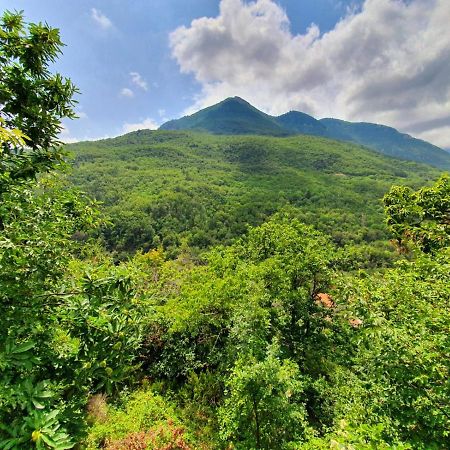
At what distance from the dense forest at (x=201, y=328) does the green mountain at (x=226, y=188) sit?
1317 inches

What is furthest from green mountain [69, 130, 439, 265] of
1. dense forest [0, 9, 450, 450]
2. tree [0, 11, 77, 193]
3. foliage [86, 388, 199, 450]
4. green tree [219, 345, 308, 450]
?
tree [0, 11, 77, 193]

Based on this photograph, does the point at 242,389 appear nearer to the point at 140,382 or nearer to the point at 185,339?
the point at 185,339

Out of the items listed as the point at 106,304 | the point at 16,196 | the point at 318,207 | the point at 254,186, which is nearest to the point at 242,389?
the point at 106,304

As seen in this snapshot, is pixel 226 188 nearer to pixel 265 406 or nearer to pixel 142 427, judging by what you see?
pixel 142 427

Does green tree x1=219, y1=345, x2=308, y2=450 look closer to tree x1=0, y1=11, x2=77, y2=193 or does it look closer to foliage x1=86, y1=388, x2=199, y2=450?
foliage x1=86, y1=388, x2=199, y2=450

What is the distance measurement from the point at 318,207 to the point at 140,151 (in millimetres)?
115397

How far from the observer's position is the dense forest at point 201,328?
Answer: 253 cm

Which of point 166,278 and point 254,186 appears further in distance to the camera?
point 254,186

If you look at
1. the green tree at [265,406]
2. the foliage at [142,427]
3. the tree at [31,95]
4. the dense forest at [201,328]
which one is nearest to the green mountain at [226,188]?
the dense forest at [201,328]

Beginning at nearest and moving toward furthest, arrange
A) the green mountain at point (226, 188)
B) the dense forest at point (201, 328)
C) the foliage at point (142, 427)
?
the dense forest at point (201, 328) → the foliage at point (142, 427) → the green mountain at point (226, 188)

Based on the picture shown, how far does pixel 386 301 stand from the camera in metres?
5.79

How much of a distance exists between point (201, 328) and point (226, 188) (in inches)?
4367

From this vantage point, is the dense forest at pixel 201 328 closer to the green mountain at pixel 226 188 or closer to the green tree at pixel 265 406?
the green tree at pixel 265 406

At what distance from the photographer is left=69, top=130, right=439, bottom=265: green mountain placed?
78562mm
